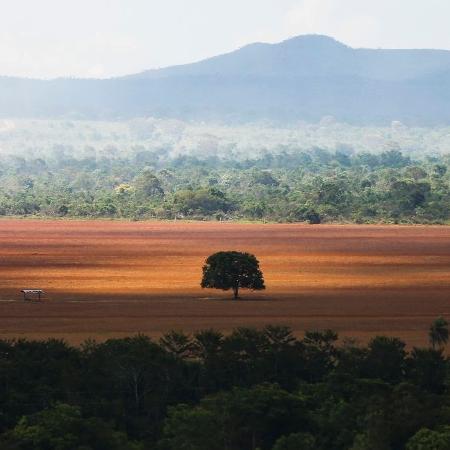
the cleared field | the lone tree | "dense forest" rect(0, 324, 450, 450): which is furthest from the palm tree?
the lone tree

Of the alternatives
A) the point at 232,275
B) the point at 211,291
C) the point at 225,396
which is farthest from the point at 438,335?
the point at 211,291

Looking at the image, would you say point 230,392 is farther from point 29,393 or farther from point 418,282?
point 418,282

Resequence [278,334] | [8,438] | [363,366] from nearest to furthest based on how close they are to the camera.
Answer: [8,438] < [363,366] < [278,334]

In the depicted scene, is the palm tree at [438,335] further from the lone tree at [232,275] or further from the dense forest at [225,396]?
the lone tree at [232,275]

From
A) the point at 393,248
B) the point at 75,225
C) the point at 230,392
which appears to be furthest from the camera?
the point at 75,225

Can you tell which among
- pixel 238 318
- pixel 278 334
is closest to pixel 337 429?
pixel 278 334

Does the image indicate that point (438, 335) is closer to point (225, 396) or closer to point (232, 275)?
point (225, 396)
